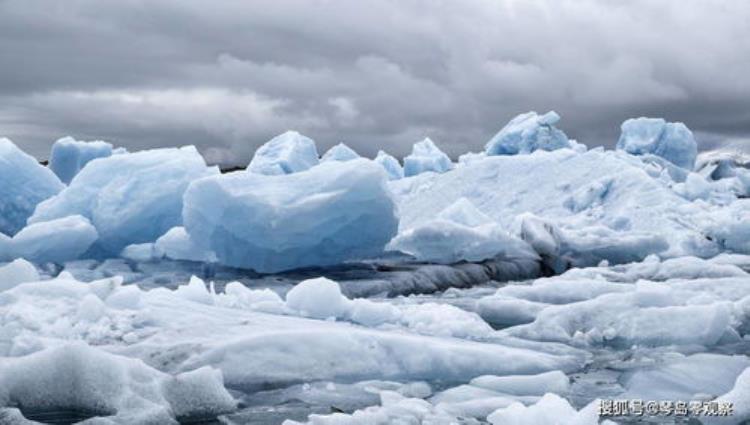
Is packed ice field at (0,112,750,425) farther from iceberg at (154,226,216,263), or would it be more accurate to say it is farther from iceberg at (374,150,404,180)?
iceberg at (374,150,404,180)

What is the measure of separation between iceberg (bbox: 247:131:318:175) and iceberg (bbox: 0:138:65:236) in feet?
21.4

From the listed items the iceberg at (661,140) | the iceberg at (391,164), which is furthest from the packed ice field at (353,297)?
the iceberg at (661,140)

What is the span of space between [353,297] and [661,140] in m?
23.6

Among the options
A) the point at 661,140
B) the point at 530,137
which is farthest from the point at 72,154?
the point at 661,140

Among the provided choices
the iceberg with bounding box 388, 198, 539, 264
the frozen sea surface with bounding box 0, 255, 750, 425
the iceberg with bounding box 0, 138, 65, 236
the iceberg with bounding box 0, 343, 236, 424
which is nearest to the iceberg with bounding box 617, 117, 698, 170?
the iceberg with bounding box 388, 198, 539, 264

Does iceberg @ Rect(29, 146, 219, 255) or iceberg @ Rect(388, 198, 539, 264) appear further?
iceberg @ Rect(388, 198, 539, 264)

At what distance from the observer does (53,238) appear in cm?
1138

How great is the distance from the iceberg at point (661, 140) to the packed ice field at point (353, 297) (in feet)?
34.4

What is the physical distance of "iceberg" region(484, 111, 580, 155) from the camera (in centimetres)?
2642

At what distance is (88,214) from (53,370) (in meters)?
9.61

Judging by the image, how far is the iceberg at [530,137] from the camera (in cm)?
2642

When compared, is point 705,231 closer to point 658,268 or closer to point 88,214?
point 658,268

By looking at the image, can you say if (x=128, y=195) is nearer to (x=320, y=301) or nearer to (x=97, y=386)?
(x=320, y=301)

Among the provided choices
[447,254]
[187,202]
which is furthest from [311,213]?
[447,254]
